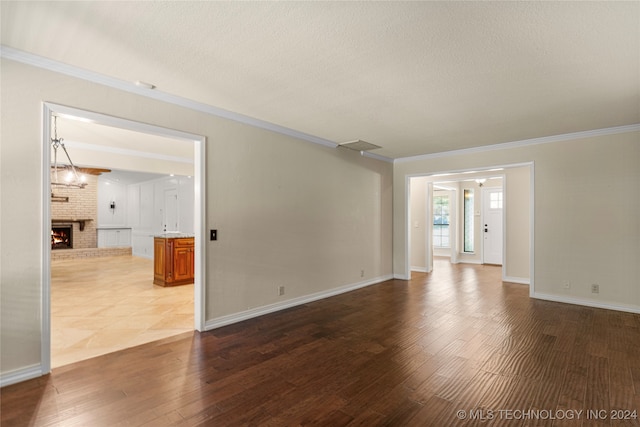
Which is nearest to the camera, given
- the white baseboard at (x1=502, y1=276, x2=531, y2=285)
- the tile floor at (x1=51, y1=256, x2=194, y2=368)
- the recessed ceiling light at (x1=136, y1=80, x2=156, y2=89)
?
the recessed ceiling light at (x1=136, y1=80, x2=156, y2=89)

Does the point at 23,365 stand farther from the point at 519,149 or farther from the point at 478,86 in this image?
the point at 519,149

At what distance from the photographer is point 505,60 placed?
259 centimetres

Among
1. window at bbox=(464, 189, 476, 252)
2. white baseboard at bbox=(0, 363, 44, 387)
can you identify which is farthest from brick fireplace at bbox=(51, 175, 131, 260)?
window at bbox=(464, 189, 476, 252)

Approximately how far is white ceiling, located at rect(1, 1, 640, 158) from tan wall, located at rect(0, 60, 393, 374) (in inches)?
12.0

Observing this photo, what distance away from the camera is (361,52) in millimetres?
2488

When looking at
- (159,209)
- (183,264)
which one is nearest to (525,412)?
(183,264)

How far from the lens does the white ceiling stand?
2008 mm

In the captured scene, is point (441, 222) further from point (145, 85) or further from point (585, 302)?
point (145, 85)

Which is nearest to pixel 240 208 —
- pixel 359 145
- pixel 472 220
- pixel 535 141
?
pixel 359 145

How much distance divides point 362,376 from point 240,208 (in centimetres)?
240

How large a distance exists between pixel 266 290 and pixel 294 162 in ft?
6.18

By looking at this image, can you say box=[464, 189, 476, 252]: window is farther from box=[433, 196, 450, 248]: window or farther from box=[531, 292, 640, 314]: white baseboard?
box=[531, 292, 640, 314]: white baseboard

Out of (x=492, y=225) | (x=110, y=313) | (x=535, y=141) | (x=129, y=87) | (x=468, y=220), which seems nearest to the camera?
(x=129, y=87)

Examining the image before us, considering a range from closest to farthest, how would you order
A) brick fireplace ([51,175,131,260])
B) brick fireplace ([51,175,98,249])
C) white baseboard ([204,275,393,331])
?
white baseboard ([204,275,393,331]), brick fireplace ([51,175,131,260]), brick fireplace ([51,175,98,249])
